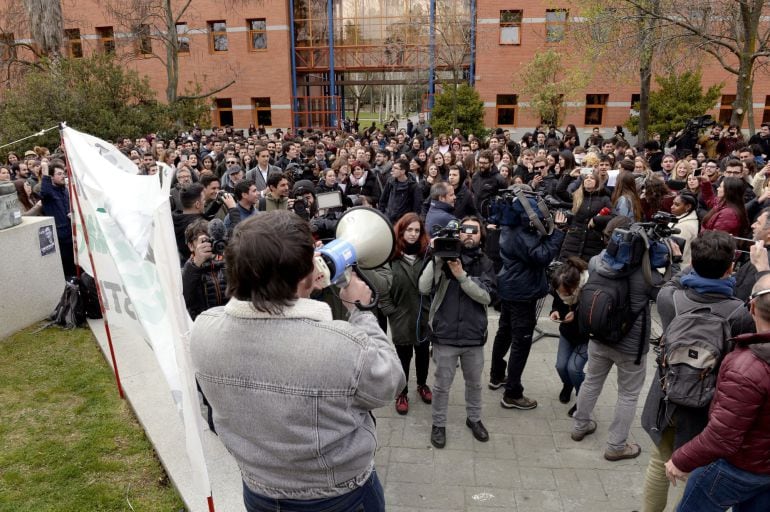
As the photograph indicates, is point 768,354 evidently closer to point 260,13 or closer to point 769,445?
point 769,445

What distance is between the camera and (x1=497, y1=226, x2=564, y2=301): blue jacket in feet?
13.7

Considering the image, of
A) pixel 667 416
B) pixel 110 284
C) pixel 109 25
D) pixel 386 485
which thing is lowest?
pixel 386 485

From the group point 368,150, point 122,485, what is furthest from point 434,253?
point 368,150

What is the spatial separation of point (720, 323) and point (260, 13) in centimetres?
2631

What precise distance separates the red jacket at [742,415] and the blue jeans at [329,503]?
4.69 feet

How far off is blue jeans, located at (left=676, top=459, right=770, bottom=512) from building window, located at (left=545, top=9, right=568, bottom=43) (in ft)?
53.3

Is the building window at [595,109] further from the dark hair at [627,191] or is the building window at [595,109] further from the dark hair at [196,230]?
the dark hair at [196,230]

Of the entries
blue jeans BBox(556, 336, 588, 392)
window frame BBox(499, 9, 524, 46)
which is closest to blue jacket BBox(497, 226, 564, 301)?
blue jeans BBox(556, 336, 588, 392)

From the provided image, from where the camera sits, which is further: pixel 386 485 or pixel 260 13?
pixel 260 13

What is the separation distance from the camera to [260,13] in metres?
25.2

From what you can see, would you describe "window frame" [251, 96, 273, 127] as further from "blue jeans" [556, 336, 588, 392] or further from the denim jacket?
the denim jacket

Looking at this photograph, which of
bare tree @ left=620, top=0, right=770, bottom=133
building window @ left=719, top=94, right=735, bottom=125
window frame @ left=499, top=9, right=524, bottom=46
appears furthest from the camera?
building window @ left=719, top=94, right=735, bottom=125

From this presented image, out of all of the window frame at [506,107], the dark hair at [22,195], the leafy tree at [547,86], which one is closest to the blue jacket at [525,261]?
the dark hair at [22,195]

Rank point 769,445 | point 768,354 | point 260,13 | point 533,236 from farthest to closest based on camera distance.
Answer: point 260,13
point 533,236
point 769,445
point 768,354
